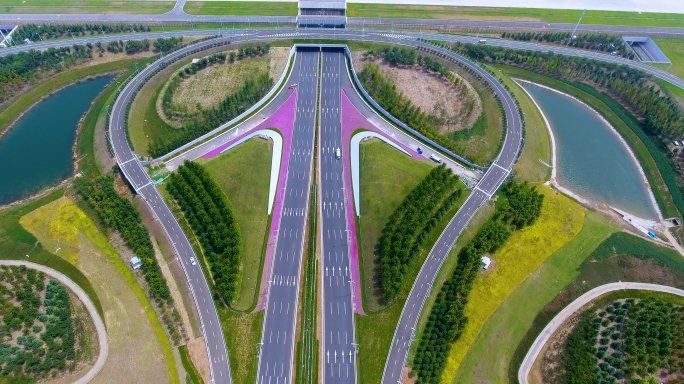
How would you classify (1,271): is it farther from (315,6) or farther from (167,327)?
(315,6)

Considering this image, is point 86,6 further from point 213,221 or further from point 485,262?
point 485,262

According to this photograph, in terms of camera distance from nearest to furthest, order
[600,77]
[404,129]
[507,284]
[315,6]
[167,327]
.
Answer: [167,327]
[507,284]
[404,129]
[600,77]
[315,6]

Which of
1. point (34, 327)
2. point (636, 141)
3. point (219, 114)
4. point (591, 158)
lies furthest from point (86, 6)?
point (636, 141)

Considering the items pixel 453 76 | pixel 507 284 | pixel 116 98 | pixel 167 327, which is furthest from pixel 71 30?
pixel 507 284

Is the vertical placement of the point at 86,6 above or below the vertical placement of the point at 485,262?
above

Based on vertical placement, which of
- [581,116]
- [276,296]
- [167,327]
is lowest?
[167,327]

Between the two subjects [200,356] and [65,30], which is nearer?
[200,356]

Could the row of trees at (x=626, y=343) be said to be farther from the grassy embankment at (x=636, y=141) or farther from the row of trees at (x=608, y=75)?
the row of trees at (x=608, y=75)
